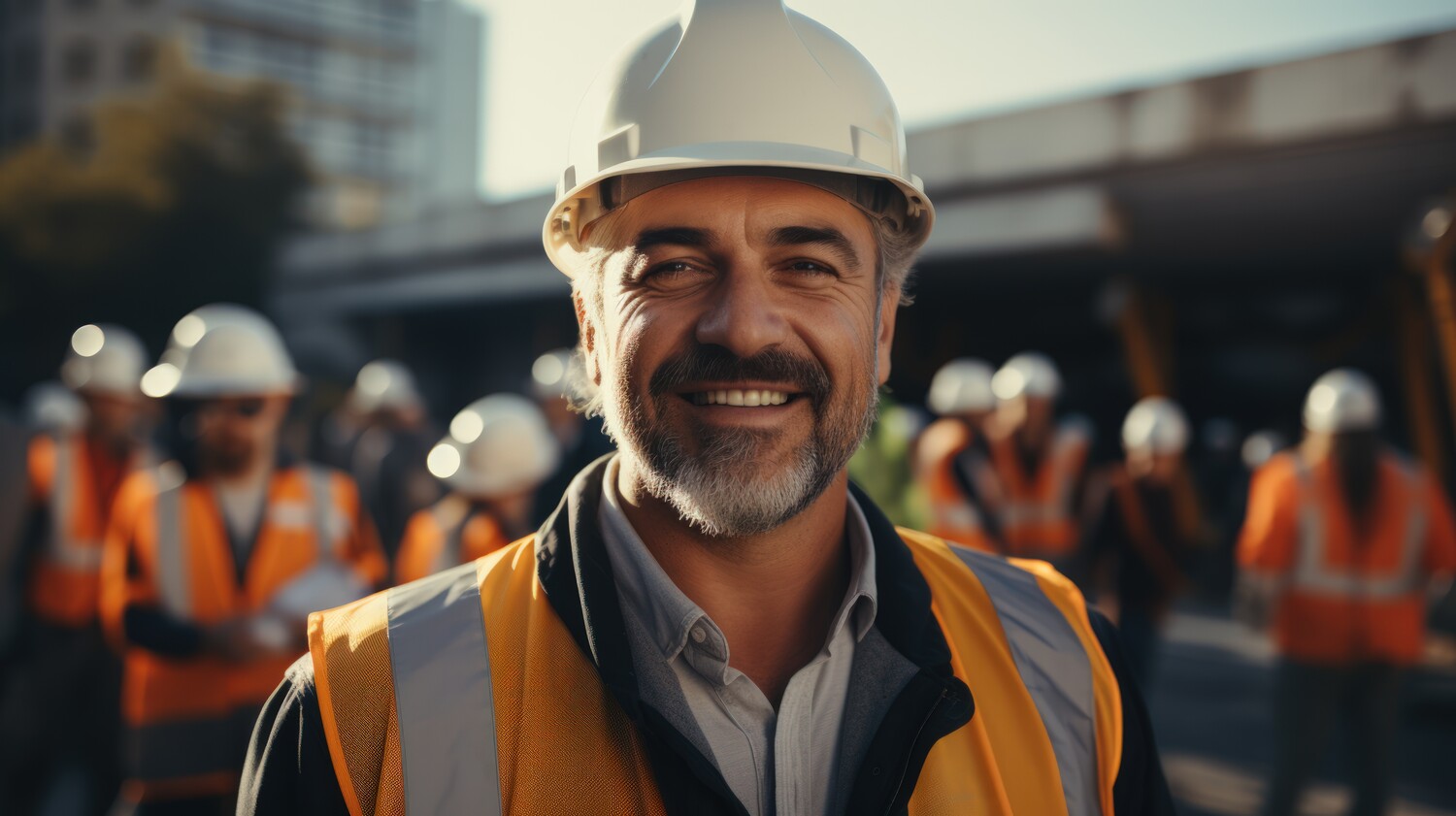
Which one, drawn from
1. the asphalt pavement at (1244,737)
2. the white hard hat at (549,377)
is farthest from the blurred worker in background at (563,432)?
the asphalt pavement at (1244,737)

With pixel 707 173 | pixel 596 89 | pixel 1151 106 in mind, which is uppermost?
pixel 1151 106

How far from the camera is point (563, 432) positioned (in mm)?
8789

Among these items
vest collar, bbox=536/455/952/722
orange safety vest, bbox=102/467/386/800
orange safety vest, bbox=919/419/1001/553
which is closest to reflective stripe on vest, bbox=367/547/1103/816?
vest collar, bbox=536/455/952/722

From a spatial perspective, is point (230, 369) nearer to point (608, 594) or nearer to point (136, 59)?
point (608, 594)

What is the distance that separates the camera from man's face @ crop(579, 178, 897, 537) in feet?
5.54

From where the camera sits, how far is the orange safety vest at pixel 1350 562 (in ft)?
17.8

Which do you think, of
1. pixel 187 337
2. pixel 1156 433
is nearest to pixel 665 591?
pixel 187 337

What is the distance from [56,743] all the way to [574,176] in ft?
16.2

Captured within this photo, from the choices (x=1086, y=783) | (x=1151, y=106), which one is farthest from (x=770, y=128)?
(x=1151, y=106)

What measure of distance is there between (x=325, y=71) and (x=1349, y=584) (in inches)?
2100

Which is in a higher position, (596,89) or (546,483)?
(596,89)

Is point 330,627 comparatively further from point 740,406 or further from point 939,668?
point 939,668

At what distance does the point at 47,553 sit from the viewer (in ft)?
17.9

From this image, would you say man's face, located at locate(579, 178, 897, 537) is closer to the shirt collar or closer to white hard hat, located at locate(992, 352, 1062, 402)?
the shirt collar
